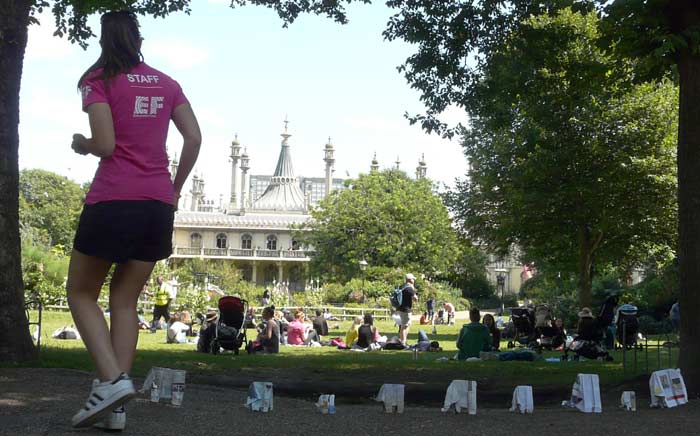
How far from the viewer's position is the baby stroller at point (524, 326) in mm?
22220

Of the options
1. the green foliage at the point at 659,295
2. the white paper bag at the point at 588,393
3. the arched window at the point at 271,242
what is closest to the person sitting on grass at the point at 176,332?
the white paper bag at the point at 588,393

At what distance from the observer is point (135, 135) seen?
4961 millimetres

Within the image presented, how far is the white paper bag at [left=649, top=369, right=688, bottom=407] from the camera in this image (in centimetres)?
817

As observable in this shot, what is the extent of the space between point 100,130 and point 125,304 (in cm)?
89

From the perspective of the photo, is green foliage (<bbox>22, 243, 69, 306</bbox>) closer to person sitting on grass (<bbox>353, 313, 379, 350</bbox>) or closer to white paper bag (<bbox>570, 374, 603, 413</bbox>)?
person sitting on grass (<bbox>353, 313, 379, 350</bbox>)

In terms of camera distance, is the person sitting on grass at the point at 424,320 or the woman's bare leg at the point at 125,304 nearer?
the woman's bare leg at the point at 125,304

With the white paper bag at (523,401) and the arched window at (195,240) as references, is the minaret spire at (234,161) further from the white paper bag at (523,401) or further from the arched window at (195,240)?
the white paper bag at (523,401)

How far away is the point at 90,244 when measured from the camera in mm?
4844

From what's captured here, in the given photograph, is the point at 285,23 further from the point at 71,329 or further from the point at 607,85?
the point at 71,329

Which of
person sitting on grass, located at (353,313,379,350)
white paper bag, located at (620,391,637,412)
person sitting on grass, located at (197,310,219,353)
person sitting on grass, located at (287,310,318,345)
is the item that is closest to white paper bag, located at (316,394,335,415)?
white paper bag, located at (620,391,637,412)

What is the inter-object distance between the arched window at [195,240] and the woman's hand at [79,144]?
105616mm

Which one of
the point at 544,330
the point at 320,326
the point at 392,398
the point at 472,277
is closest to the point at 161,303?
the point at 320,326

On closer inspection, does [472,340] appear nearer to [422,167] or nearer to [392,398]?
[392,398]

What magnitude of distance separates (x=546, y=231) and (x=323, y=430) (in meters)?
28.3
